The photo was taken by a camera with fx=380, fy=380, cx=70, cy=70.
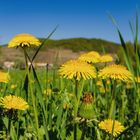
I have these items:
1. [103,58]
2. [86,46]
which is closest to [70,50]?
[86,46]

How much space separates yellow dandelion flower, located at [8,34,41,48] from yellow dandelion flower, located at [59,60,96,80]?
223 mm

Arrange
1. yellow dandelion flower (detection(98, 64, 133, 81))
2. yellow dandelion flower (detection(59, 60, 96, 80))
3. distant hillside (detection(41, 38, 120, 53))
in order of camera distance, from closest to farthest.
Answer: yellow dandelion flower (detection(59, 60, 96, 80)), yellow dandelion flower (detection(98, 64, 133, 81)), distant hillside (detection(41, 38, 120, 53))

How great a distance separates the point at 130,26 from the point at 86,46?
50248 mm

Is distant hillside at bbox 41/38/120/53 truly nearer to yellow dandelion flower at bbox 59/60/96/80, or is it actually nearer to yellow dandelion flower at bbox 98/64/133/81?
yellow dandelion flower at bbox 98/64/133/81

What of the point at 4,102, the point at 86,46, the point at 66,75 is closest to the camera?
the point at 66,75

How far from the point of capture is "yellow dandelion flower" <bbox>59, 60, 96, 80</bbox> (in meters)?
1.82

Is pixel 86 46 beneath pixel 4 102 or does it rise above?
above

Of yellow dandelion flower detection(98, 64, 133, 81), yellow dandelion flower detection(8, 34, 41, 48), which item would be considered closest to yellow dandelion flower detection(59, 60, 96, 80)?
yellow dandelion flower detection(98, 64, 133, 81)

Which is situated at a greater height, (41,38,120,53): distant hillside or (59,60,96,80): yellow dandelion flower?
(41,38,120,53): distant hillside

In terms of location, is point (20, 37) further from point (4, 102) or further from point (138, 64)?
point (138, 64)

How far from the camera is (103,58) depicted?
3.61 metres

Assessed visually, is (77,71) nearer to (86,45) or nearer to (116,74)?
(116,74)

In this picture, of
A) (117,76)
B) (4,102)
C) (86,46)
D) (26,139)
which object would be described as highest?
(86,46)

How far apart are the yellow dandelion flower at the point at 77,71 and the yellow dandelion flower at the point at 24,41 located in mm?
223
